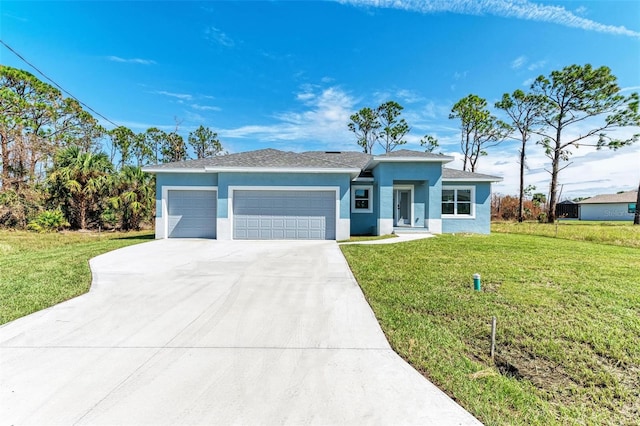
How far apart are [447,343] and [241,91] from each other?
21.2 metres

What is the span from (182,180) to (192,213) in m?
1.63

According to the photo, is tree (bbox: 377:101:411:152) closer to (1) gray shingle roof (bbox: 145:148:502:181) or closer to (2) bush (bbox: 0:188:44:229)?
(1) gray shingle roof (bbox: 145:148:502:181)

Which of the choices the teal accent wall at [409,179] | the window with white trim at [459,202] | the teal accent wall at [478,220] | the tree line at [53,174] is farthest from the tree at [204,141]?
the teal accent wall at [478,220]

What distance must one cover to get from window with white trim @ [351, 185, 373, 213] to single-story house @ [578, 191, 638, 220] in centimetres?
4255

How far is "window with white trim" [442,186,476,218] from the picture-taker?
48.2 ft

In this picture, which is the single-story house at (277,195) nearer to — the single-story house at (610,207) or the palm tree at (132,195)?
the palm tree at (132,195)

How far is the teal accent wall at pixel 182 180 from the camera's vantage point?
496 inches

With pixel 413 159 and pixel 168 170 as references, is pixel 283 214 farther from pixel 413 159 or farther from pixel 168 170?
pixel 413 159

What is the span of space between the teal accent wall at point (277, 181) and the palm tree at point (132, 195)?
8068 mm

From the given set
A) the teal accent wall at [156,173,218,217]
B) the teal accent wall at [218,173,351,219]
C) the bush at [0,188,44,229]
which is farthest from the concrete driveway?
the bush at [0,188,44,229]

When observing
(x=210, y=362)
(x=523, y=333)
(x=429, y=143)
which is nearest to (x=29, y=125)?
(x=210, y=362)

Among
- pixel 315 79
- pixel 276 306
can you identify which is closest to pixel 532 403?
pixel 276 306

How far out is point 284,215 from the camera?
12.3 meters

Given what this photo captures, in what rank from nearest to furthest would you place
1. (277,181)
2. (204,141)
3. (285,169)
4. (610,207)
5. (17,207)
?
(285,169)
(277,181)
(17,207)
(204,141)
(610,207)
